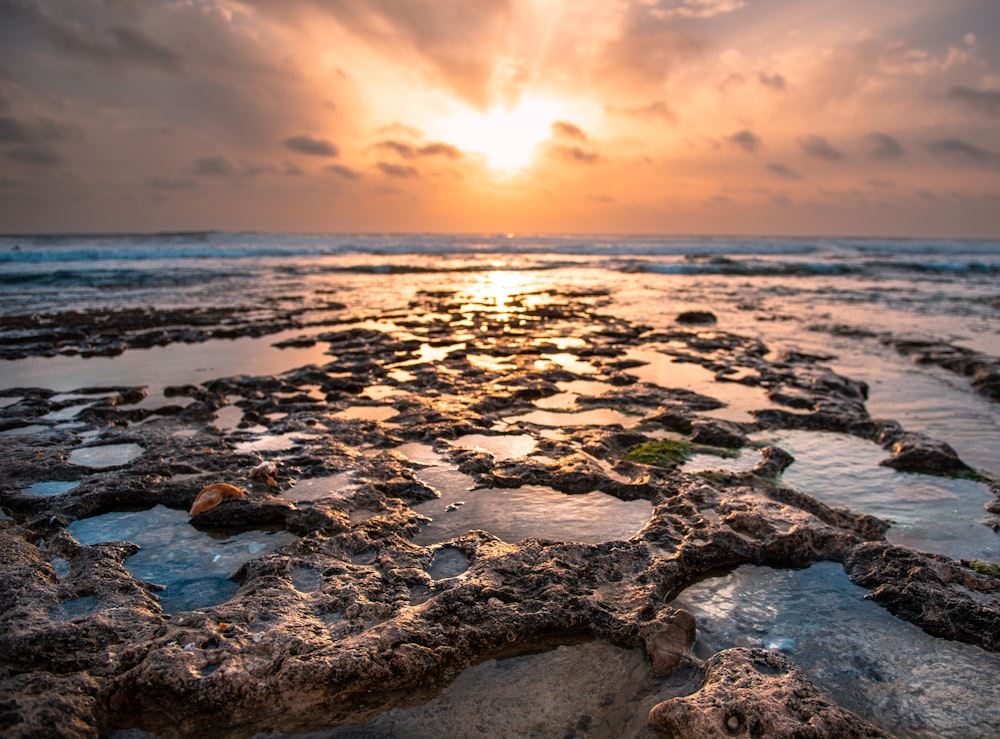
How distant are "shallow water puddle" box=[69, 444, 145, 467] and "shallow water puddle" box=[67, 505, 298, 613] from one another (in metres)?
1.02

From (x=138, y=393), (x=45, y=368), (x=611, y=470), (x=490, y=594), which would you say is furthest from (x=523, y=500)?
(x=45, y=368)

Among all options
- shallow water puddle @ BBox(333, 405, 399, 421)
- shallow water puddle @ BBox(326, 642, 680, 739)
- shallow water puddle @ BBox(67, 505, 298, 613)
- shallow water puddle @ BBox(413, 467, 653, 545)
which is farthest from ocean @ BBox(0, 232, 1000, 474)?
shallow water puddle @ BBox(326, 642, 680, 739)

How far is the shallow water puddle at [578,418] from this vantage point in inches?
228

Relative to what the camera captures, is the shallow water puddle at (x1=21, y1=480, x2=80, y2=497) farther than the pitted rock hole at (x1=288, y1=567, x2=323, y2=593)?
Yes

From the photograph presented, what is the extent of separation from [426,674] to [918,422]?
585 centimetres

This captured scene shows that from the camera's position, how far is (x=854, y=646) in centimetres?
264

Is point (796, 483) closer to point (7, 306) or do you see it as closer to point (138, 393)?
point (138, 393)

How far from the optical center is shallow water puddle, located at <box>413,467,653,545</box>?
3.64 metres

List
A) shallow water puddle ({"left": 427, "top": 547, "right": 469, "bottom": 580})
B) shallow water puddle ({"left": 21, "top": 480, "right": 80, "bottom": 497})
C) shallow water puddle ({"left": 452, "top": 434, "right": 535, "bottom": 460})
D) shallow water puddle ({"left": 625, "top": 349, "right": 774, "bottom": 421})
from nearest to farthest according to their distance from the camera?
1. shallow water puddle ({"left": 427, "top": 547, "right": 469, "bottom": 580})
2. shallow water puddle ({"left": 21, "top": 480, "right": 80, "bottom": 497})
3. shallow water puddle ({"left": 452, "top": 434, "right": 535, "bottom": 460})
4. shallow water puddle ({"left": 625, "top": 349, "right": 774, "bottom": 421})

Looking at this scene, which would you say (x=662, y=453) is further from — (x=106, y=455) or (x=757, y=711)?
(x=106, y=455)

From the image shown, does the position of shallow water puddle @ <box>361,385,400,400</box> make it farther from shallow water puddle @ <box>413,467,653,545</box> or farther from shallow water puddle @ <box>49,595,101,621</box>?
shallow water puddle @ <box>49,595,101,621</box>

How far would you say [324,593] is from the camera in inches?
116

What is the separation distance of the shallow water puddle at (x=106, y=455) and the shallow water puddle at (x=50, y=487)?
1.10 feet

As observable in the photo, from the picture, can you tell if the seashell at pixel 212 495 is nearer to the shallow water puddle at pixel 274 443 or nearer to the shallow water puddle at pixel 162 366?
the shallow water puddle at pixel 274 443
